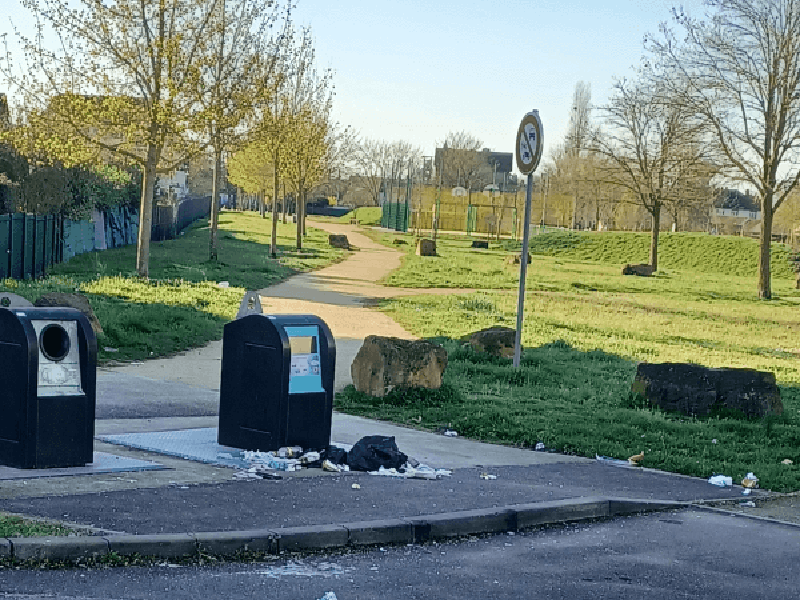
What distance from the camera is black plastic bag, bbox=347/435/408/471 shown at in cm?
849

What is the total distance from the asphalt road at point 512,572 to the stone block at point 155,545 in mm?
123

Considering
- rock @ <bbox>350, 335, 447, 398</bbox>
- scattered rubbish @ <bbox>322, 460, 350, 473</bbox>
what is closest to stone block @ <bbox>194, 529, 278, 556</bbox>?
scattered rubbish @ <bbox>322, 460, 350, 473</bbox>

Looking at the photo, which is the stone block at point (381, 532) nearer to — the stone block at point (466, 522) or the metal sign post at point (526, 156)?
the stone block at point (466, 522)

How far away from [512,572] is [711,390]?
6378mm

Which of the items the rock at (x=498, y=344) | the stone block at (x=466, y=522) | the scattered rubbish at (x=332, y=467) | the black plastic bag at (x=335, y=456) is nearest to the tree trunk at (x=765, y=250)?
the rock at (x=498, y=344)

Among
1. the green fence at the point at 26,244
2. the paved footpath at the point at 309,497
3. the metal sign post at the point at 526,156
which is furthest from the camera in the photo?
the green fence at the point at 26,244

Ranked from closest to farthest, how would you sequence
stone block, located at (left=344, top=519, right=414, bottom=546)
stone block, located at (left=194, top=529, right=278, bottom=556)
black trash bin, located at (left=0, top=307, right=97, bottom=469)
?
stone block, located at (left=194, top=529, right=278, bottom=556) < stone block, located at (left=344, top=519, right=414, bottom=546) < black trash bin, located at (left=0, top=307, right=97, bottom=469)

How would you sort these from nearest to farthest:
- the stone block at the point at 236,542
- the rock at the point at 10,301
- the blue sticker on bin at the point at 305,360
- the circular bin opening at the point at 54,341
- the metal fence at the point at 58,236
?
1. the stone block at the point at 236,542
2. the circular bin opening at the point at 54,341
3. the rock at the point at 10,301
4. the blue sticker on bin at the point at 305,360
5. the metal fence at the point at 58,236

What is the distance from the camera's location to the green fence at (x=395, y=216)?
258 feet

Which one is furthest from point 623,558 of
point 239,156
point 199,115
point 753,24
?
point 239,156

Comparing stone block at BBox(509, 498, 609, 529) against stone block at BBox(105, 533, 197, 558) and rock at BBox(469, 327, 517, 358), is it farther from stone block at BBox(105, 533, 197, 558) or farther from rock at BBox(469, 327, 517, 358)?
rock at BBox(469, 327, 517, 358)

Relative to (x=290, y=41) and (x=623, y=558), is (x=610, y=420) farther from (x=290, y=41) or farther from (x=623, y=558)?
(x=290, y=41)

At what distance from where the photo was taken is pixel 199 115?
1057 inches

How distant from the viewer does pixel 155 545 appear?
5934 millimetres
